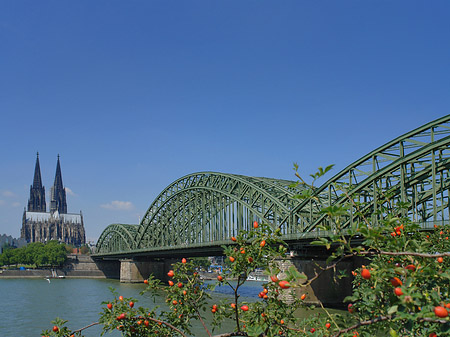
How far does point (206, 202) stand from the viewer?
269ft

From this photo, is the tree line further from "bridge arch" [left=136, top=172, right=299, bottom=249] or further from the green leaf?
the green leaf

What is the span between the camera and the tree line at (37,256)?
137750 mm

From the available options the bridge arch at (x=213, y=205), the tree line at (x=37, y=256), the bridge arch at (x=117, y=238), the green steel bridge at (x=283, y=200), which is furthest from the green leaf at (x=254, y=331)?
the tree line at (x=37, y=256)

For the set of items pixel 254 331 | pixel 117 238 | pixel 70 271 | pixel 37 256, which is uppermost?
pixel 117 238

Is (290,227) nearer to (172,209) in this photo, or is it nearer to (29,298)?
(29,298)

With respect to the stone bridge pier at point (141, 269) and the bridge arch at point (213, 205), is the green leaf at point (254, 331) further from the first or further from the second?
the stone bridge pier at point (141, 269)

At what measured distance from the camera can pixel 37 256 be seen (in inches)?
5546

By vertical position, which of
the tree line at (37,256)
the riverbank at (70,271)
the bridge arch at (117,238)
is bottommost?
the riverbank at (70,271)

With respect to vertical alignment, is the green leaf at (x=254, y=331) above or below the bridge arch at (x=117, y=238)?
below

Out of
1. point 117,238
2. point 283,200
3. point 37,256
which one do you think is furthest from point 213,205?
point 37,256

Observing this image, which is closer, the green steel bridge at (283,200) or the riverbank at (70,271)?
the green steel bridge at (283,200)

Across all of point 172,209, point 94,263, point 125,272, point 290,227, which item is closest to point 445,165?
point 290,227

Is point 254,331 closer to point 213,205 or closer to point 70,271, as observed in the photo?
point 213,205

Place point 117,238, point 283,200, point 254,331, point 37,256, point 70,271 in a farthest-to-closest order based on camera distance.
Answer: point 37,256 → point 117,238 → point 70,271 → point 283,200 → point 254,331
